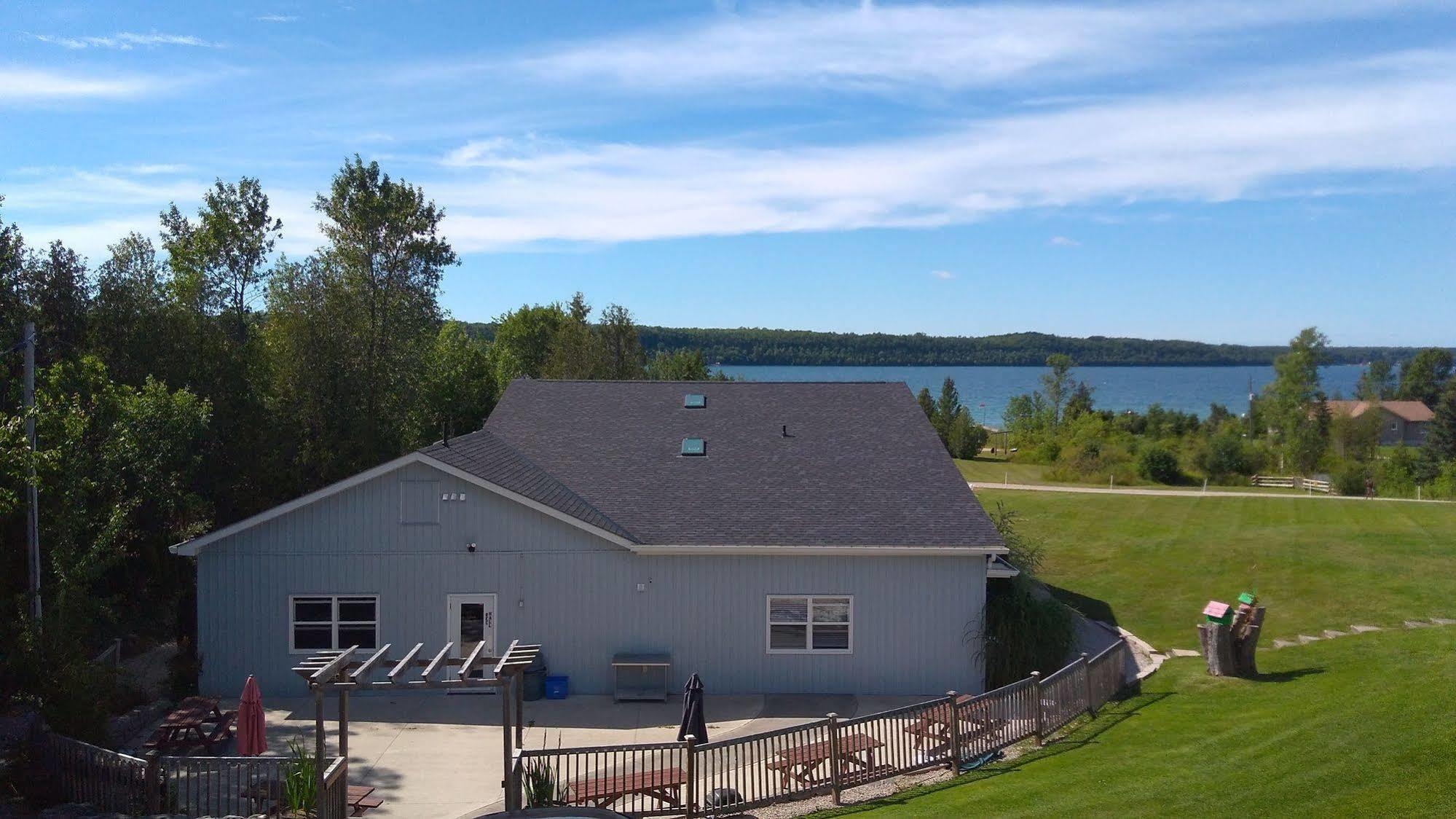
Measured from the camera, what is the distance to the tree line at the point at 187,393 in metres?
15.6

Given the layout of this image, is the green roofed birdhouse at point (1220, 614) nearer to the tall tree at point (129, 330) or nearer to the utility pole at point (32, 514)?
the utility pole at point (32, 514)

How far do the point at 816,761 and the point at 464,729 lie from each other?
20.9 ft

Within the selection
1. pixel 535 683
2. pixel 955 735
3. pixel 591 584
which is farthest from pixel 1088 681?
pixel 535 683

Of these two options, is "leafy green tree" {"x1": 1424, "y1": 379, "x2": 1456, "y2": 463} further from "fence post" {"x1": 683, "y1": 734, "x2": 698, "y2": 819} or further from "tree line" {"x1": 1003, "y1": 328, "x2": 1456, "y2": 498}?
"fence post" {"x1": 683, "y1": 734, "x2": 698, "y2": 819}

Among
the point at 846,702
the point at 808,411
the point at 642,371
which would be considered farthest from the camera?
the point at 642,371

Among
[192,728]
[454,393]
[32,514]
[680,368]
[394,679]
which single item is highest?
[680,368]

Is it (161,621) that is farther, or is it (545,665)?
(161,621)

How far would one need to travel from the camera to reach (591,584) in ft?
61.6

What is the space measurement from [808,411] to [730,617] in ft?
22.1

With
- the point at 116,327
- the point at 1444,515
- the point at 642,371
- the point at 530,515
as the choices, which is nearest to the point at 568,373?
the point at 642,371

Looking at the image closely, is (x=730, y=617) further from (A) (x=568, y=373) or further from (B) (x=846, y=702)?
(A) (x=568, y=373)

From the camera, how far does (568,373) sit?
4806 centimetres

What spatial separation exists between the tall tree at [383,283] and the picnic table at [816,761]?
18735 mm

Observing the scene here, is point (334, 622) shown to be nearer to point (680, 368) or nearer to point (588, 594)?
point (588, 594)
